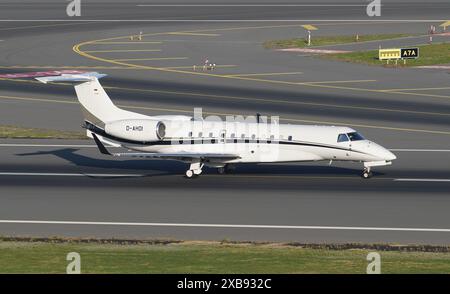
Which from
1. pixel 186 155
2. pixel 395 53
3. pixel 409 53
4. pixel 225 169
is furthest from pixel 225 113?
pixel 409 53

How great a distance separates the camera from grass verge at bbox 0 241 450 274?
111ft

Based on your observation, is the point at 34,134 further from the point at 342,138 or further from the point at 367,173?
the point at 367,173

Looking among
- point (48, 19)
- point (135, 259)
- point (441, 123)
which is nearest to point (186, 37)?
point (48, 19)

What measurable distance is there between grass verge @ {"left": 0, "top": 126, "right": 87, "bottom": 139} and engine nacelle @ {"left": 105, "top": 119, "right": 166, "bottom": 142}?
1138 centimetres

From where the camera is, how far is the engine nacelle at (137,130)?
4978 centimetres

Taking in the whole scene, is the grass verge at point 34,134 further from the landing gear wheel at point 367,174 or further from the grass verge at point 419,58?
the grass verge at point 419,58

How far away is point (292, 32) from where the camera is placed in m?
99.9

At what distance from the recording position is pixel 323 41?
9531 cm

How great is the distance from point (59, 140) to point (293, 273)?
29.6 meters

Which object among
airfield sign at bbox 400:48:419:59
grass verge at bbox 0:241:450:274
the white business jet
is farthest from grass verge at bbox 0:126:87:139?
airfield sign at bbox 400:48:419:59

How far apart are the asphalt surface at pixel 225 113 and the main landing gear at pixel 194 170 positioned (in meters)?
0.72

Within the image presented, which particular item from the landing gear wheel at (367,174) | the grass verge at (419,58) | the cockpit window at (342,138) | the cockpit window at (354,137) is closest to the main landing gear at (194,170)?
the cockpit window at (342,138)

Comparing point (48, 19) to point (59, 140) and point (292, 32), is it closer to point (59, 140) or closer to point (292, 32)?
point (292, 32)

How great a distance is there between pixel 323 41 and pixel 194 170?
4746cm
